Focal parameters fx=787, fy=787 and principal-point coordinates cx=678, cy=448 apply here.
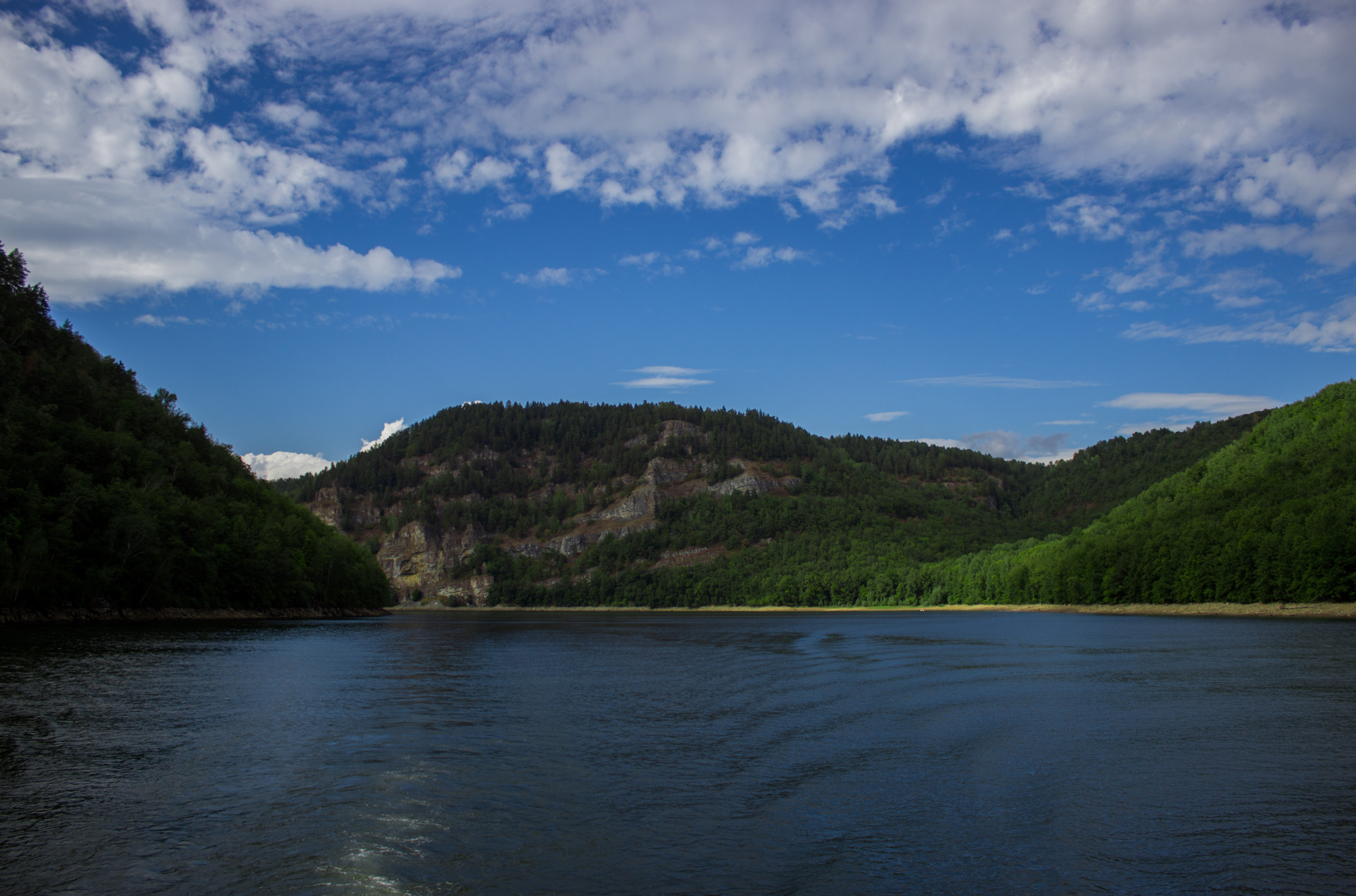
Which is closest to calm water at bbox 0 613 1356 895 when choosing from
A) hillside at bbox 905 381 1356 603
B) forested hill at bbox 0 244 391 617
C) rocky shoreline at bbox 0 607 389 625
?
rocky shoreline at bbox 0 607 389 625

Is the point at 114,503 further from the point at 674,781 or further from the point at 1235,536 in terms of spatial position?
the point at 1235,536

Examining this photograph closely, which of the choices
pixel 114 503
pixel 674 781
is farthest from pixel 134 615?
pixel 674 781

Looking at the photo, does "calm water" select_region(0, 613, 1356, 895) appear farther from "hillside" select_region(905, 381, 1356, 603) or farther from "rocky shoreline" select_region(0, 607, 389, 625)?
"hillside" select_region(905, 381, 1356, 603)

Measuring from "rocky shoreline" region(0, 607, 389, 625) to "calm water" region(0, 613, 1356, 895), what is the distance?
34.0 meters

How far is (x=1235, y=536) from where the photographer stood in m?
111

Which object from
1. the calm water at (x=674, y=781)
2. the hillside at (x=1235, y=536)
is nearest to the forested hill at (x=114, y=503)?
the calm water at (x=674, y=781)

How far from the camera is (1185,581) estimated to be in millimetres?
115562

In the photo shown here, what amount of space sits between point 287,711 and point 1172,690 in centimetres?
3845

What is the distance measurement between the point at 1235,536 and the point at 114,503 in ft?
458

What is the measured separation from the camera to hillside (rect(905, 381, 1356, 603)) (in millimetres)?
98000

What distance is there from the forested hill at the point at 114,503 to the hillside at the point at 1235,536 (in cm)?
13175

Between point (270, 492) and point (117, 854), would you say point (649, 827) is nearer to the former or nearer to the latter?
point (117, 854)

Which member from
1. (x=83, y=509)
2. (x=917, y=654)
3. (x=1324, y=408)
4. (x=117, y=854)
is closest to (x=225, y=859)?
(x=117, y=854)

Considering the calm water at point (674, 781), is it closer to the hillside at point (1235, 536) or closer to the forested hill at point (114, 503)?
the forested hill at point (114, 503)
